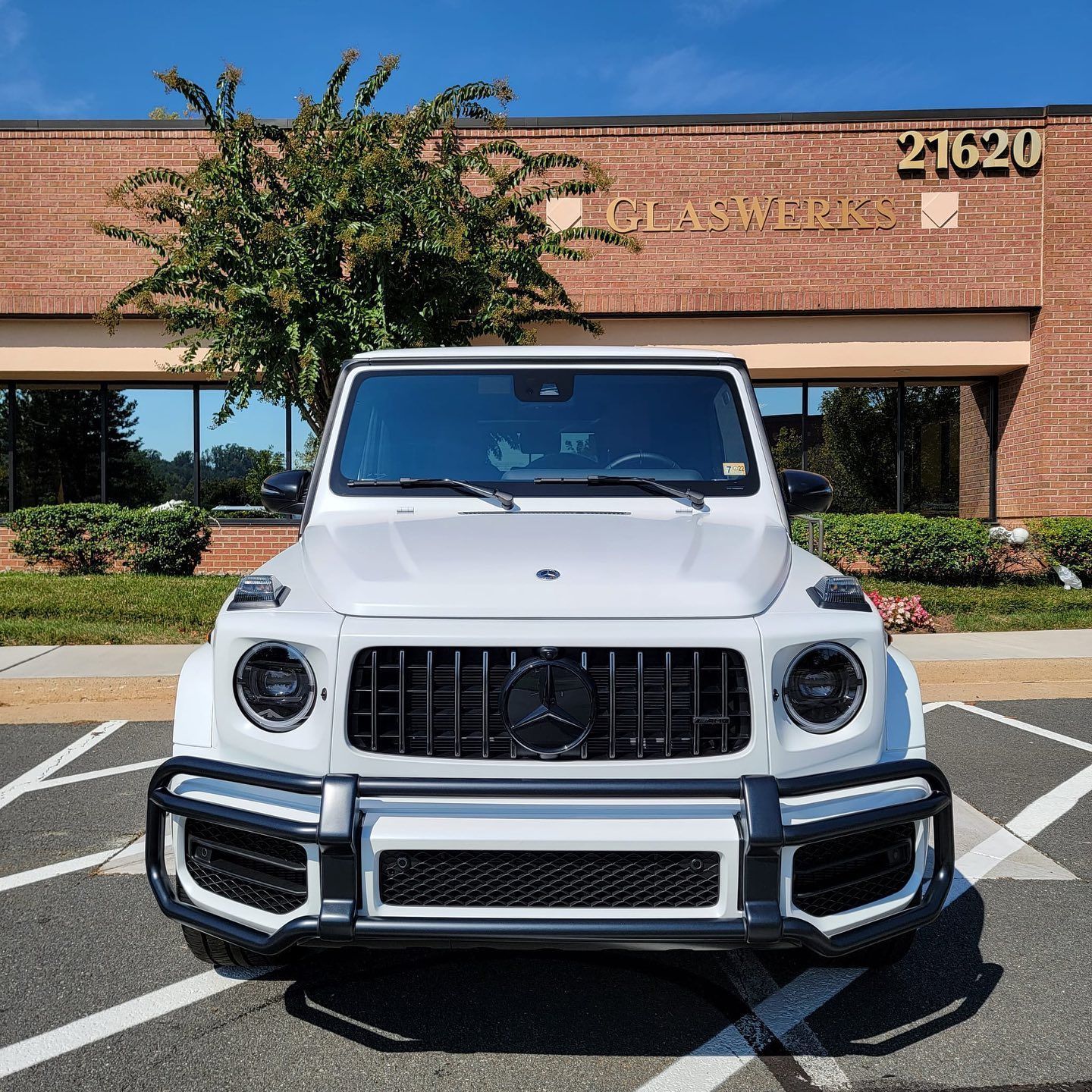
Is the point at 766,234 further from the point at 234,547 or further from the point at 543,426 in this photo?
the point at 543,426

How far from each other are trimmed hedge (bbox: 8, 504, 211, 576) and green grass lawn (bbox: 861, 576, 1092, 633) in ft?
28.9

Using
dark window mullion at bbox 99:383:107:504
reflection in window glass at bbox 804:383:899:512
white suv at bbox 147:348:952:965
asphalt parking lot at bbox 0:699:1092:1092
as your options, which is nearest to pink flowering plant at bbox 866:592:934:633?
reflection in window glass at bbox 804:383:899:512

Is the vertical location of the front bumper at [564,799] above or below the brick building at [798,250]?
below

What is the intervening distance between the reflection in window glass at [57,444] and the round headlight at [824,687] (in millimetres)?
14860

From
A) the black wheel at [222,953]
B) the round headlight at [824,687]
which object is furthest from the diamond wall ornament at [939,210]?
the black wheel at [222,953]

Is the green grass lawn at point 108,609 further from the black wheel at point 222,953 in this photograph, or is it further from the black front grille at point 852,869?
the black front grille at point 852,869

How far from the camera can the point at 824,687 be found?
252cm

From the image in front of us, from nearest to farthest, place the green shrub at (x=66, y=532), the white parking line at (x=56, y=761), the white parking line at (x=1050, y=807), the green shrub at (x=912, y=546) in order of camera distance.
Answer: the white parking line at (x=1050, y=807) < the white parking line at (x=56, y=761) < the green shrub at (x=912, y=546) < the green shrub at (x=66, y=532)

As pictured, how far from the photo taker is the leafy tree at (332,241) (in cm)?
939

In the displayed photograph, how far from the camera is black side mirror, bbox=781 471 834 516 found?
3684mm

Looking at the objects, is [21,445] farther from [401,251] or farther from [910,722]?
[910,722]

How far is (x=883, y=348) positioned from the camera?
14.3 metres

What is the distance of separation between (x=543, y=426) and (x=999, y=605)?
939cm

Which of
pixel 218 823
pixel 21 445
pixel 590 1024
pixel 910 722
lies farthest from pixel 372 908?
pixel 21 445
